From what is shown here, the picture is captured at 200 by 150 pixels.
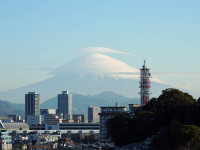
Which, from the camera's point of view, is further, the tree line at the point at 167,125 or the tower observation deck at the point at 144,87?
the tower observation deck at the point at 144,87

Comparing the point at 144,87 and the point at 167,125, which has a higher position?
the point at 144,87

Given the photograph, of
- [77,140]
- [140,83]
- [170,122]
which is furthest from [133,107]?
[170,122]

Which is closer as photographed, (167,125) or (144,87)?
(167,125)

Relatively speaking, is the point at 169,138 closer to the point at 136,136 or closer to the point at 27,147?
the point at 136,136

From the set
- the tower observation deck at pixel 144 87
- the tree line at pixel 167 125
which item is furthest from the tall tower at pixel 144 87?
the tree line at pixel 167 125

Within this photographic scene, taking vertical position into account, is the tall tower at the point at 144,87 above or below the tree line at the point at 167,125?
above

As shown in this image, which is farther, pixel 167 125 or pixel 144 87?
pixel 144 87

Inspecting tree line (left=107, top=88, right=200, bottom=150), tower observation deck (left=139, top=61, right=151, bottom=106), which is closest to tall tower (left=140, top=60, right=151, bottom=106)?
tower observation deck (left=139, top=61, right=151, bottom=106)

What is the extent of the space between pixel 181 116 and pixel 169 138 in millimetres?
9371

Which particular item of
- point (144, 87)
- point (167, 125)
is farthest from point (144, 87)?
point (167, 125)

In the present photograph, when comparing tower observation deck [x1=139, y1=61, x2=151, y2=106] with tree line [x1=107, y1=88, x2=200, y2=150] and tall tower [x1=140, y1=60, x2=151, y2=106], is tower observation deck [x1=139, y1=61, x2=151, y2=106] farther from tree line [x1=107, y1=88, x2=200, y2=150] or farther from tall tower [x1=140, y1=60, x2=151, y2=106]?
tree line [x1=107, y1=88, x2=200, y2=150]

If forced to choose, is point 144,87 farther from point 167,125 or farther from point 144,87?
point 167,125

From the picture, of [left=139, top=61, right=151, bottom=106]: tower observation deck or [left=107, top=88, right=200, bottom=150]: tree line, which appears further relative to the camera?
[left=139, top=61, right=151, bottom=106]: tower observation deck

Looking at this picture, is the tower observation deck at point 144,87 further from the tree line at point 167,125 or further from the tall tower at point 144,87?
the tree line at point 167,125
